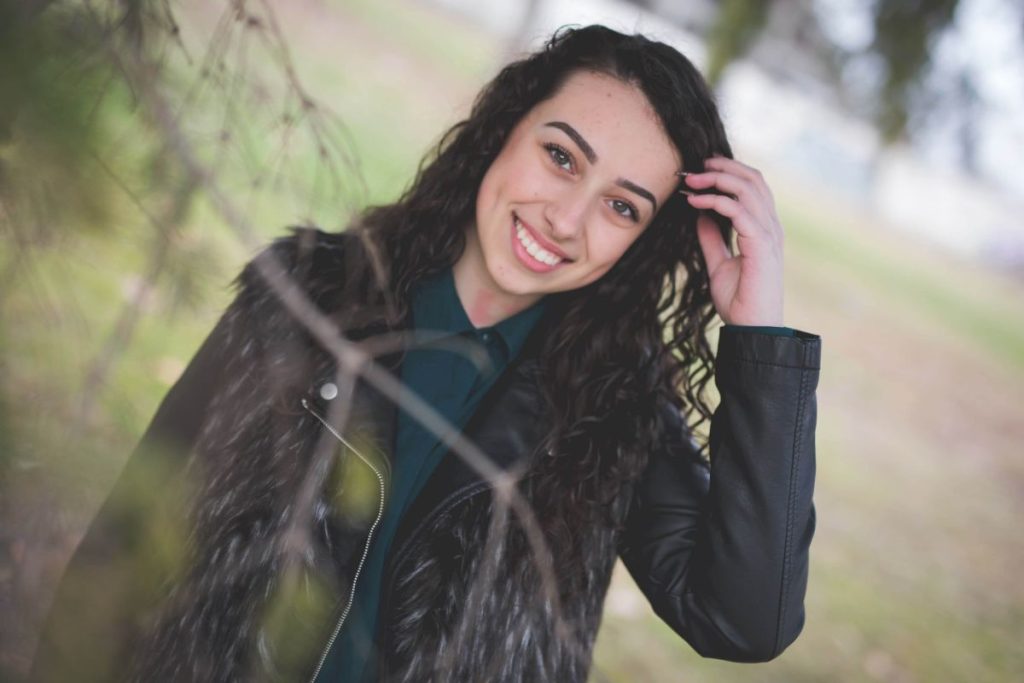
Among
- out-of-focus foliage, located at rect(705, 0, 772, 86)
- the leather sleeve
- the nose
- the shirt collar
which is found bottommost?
the leather sleeve

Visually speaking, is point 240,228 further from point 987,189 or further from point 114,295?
point 987,189

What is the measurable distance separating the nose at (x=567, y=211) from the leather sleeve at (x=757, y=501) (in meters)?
0.40

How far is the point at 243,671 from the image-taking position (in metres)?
1.51

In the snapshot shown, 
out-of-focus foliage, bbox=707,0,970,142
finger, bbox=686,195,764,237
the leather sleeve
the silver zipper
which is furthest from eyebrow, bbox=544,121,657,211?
out-of-focus foliage, bbox=707,0,970,142

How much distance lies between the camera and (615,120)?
1.77 metres

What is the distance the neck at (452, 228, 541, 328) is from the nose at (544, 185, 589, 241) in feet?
0.80

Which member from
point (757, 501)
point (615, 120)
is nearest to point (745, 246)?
point (615, 120)

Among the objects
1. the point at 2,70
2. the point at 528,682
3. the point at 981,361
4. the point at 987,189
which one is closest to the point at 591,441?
the point at 528,682

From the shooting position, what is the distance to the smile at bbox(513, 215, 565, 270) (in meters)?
1.80

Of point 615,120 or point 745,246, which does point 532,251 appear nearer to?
point 615,120

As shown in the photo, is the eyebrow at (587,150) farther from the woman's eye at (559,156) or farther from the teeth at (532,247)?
the teeth at (532,247)

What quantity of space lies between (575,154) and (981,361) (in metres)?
12.1

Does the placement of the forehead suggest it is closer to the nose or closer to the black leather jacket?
the nose

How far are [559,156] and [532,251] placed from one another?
0.22 meters
